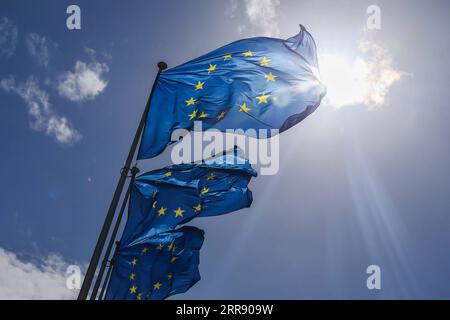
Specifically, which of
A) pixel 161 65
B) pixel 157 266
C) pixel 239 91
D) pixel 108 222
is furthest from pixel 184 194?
pixel 161 65

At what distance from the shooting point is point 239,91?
980 cm

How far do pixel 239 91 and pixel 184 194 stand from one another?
3308 millimetres

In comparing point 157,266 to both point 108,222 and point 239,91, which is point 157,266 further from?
point 239,91

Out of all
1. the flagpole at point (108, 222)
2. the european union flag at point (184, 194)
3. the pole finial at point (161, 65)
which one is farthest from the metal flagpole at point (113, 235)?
the pole finial at point (161, 65)

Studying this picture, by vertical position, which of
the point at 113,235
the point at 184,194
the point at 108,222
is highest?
the point at 184,194

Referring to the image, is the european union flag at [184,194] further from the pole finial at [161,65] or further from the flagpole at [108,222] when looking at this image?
the pole finial at [161,65]

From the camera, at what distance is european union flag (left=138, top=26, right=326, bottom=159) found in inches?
360

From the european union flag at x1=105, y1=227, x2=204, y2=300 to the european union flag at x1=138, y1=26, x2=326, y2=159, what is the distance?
7.54 ft

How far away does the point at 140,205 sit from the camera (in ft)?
28.3

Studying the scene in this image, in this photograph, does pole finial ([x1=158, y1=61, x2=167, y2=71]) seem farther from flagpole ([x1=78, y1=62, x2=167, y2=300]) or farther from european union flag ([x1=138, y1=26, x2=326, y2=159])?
flagpole ([x1=78, y1=62, x2=167, y2=300])

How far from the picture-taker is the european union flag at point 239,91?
914cm
